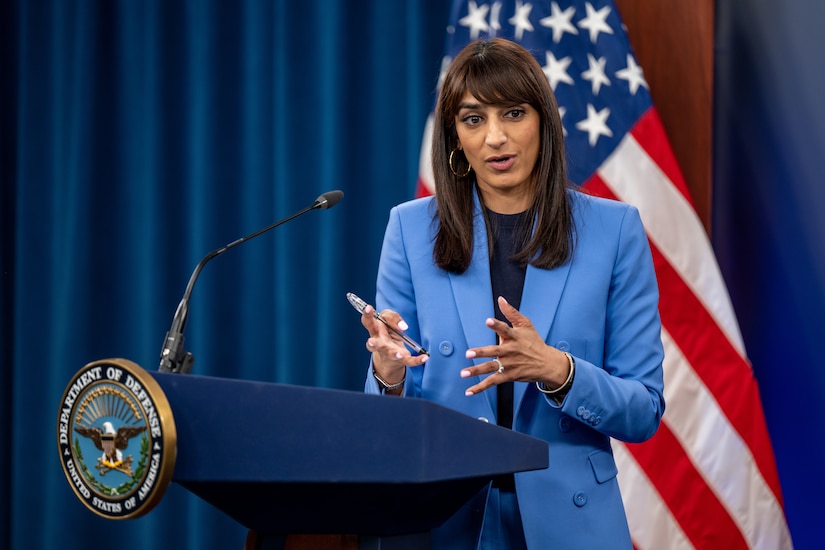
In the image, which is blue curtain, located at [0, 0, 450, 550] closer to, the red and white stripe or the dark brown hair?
the red and white stripe

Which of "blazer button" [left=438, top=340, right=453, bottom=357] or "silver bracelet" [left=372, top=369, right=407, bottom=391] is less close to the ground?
"blazer button" [left=438, top=340, right=453, bottom=357]

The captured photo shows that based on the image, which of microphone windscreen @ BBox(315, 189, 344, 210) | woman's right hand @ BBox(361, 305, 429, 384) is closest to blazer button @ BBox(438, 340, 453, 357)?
woman's right hand @ BBox(361, 305, 429, 384)

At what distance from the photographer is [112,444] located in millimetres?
992

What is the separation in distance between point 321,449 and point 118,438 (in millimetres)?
214

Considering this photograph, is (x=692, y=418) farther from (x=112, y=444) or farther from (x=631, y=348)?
(x=112, y=444)

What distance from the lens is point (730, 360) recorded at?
103 inches

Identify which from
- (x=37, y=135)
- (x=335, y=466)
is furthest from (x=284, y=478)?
(x=37, y=135)

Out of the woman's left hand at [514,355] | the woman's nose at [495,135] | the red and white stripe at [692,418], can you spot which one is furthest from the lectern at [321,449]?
the red and white stripe at [692,418]

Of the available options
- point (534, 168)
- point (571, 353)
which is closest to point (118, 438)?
point (571, 353)

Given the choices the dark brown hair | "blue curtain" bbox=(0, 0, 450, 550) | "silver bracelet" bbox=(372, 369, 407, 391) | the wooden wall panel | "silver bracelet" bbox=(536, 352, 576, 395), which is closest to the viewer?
"silver bracelet" bbox=(536, 352, 576, 395)

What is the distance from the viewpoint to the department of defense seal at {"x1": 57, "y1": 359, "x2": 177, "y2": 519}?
96 centimetres

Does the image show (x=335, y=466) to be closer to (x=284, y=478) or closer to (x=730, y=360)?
(x=284, y=478)

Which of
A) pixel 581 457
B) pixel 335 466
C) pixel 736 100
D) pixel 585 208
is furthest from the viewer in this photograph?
pixel 736 100

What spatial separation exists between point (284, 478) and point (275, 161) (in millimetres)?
2341
